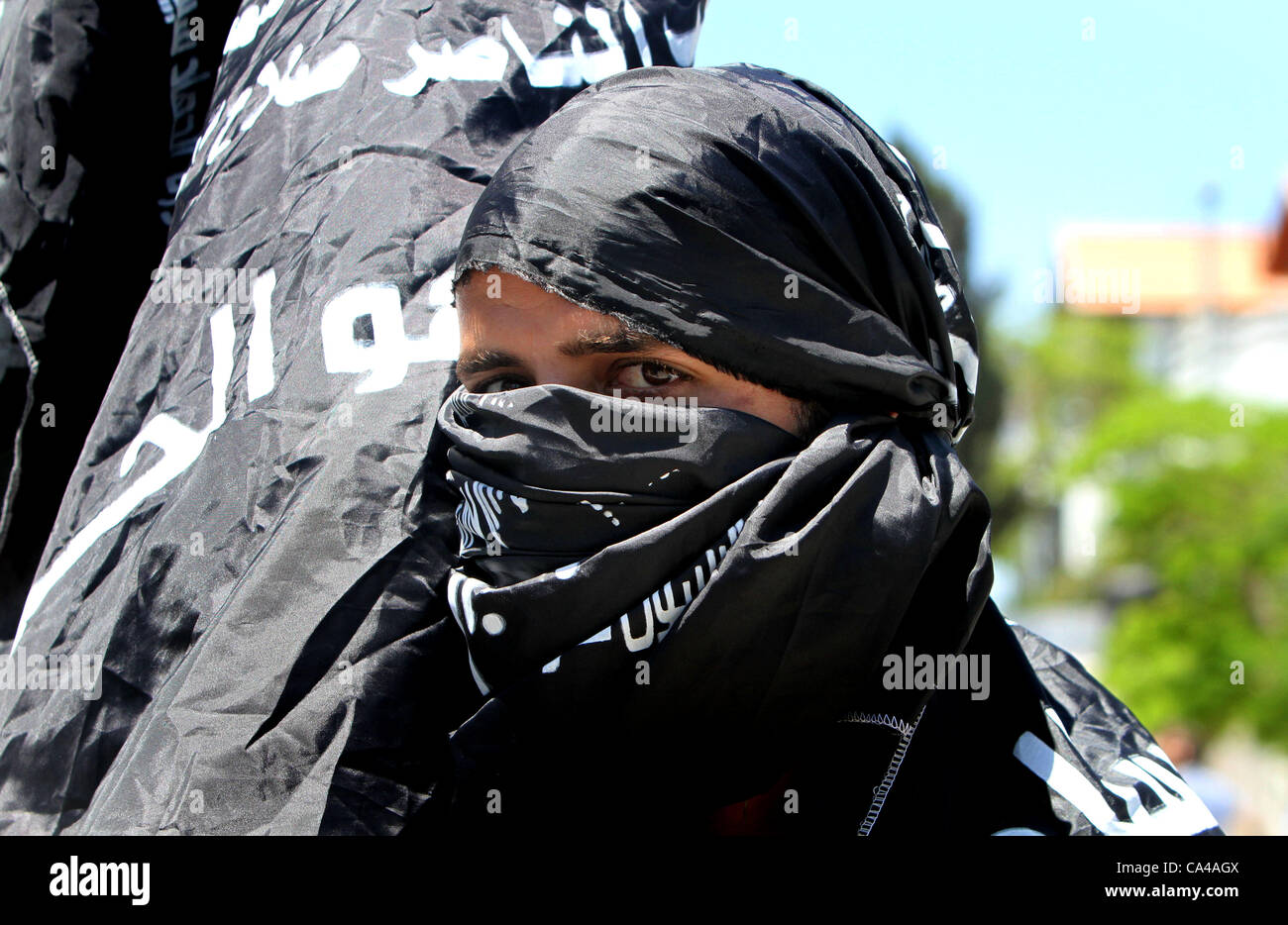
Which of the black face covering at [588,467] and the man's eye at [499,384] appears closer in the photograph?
the black face covering at [588,467]

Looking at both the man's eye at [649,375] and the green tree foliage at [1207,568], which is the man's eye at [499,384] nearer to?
the man's eye at [649,375]

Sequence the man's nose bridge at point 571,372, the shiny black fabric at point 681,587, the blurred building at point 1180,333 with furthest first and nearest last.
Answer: the blurred building at point 1180,333, the man's nose bridge at point 571,372, the shiny black fabric at point 681,587

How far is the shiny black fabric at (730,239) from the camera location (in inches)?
57.5

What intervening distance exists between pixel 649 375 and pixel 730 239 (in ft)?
0.65

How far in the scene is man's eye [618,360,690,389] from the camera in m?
1.49

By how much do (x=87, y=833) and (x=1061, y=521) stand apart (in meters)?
46.7

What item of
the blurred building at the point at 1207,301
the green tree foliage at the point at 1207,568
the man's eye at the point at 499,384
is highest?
the blurred building at the point at 1207,301

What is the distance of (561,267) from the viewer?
1456 mm

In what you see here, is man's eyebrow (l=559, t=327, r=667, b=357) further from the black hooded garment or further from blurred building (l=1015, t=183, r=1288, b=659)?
blurred building (l=1015, t=183, r=1288, b=659)

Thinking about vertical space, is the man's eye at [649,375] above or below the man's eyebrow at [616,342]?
below

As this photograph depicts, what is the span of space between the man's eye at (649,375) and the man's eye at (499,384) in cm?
15

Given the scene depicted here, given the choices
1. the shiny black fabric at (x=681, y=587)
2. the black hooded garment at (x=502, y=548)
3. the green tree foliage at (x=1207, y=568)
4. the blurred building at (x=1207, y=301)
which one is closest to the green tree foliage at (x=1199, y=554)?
the green tree foliage at (x=1207, y=568)

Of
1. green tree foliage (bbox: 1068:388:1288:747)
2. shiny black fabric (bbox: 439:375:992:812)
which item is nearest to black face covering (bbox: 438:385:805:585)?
shiny black fabric (bbox: 439:375:992:812)
